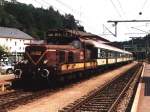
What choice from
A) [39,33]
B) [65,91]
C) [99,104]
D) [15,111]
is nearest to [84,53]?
[65,91]

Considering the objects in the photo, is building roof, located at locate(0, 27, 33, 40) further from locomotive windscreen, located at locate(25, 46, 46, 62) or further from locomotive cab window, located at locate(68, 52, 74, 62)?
locomotive windscreen, located at locate(25, 46, 46, 62)

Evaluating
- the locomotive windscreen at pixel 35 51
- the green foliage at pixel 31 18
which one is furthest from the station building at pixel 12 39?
the locomotive windscreen at pixel 35 51

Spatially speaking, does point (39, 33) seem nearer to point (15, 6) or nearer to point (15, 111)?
point (15, 6)

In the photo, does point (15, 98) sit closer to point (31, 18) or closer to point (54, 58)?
point (54, 58)

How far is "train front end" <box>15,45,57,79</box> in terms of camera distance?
2339 centimetres

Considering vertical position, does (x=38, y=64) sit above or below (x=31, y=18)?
below

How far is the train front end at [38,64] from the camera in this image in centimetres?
2339

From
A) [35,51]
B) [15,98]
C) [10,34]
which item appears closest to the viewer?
[15,98]

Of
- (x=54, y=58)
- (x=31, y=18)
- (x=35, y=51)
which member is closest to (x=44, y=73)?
(x=54, y=58)

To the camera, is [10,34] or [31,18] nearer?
[10,34]

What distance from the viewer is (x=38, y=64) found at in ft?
78.0

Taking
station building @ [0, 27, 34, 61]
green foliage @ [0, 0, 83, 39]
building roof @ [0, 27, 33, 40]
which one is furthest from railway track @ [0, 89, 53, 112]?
green foliage @ [0, 0, 83, 39]

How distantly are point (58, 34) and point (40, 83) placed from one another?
A: 4.08 m

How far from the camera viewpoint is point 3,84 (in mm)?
23453
